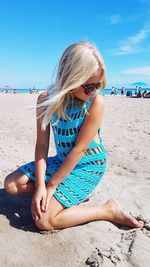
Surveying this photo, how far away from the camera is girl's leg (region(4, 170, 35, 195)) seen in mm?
3086

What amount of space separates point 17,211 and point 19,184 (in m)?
0.27

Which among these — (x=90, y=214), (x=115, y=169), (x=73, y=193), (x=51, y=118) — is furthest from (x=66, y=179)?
(x=115, y=169)

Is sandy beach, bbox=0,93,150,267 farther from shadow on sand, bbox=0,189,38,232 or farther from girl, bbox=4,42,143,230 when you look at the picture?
girl, bbox=4,42,143,230

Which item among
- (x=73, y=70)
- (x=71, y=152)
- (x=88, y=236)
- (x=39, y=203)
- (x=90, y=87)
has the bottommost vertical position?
(x=88, y=236)

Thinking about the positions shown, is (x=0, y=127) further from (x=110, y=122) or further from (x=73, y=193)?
(x=73, y=193)

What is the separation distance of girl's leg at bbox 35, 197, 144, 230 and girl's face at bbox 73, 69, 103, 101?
0.91m

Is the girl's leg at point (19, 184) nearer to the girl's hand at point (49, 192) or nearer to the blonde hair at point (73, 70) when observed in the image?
the girl's hand at point (49, 192)

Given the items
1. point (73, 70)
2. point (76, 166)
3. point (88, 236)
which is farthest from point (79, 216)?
point (73, 70)

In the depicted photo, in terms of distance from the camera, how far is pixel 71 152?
2.86 m

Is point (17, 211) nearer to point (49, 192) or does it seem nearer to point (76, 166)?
point (49, 192)

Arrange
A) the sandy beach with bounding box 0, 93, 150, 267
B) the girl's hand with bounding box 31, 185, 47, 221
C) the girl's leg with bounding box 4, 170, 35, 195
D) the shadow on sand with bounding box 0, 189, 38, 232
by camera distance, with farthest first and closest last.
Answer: the girl's leg with bounding box 4, 170, 35, 195 → the shadow on sand with bounding box 0, 189, 38, 232 → the girl's hand with bounding box 31, 185, 47, 221 → the sandy beach with bounding box 0, 93, 150, 267

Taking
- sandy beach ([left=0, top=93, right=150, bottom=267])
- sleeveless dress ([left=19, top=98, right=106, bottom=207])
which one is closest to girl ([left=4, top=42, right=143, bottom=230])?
sleeveless dress ([left=19, top=98, right=106, bottom=207])

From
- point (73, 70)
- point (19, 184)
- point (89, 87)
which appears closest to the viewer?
point (73, 70)

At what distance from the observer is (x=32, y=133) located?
745 cm
